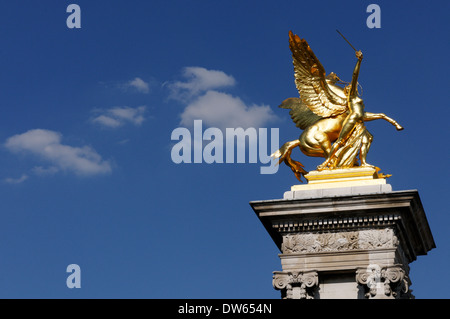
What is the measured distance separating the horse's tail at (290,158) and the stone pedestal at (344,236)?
1601 mm

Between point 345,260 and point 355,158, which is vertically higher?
point 355,158

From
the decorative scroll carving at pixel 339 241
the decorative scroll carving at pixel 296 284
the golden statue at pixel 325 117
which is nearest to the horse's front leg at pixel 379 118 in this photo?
→ the golden statue at pixel 325 117

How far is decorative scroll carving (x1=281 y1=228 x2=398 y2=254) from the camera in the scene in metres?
26.4

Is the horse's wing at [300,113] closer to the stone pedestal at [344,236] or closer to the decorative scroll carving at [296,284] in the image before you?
the stone pedestal at [344,236]

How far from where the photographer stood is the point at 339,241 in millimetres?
26781

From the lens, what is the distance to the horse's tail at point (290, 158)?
2919 centimetres

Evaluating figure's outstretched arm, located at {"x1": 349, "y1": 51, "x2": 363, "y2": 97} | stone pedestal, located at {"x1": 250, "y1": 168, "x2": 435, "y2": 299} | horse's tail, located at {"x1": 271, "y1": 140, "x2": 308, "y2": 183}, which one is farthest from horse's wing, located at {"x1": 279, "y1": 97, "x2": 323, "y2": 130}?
stone pedestal, located at {"x1": 250, "y1": 168, "x2": 435, "y2": 299}

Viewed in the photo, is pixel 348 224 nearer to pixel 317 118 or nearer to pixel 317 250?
pixel 317 250

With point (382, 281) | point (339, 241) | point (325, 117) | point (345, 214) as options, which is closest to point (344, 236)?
point (339, 241)

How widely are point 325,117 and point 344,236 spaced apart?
4350 millimetres
